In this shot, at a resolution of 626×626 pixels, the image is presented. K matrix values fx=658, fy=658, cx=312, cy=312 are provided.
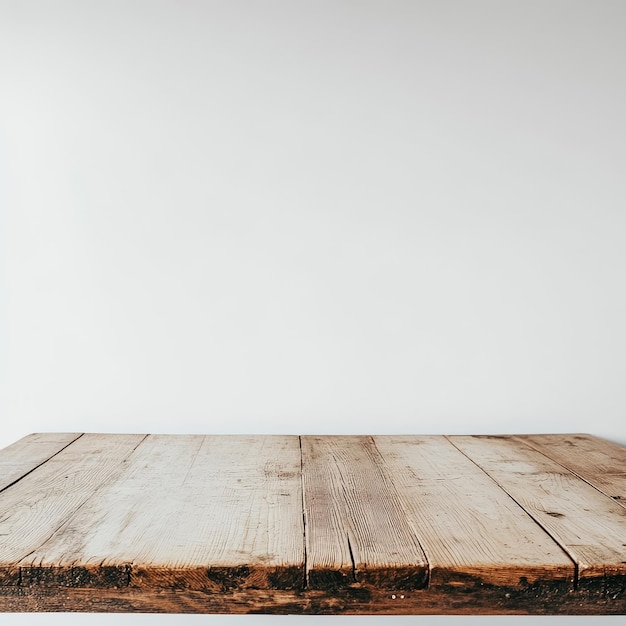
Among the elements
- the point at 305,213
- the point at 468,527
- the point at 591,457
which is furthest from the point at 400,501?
the point at 305,213

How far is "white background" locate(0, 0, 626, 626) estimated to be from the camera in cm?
148

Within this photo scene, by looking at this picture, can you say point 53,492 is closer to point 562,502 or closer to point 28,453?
point 28,453

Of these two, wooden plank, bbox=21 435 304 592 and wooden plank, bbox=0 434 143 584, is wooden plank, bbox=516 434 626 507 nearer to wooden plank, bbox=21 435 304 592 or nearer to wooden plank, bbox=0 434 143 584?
wooden plank, bbox=21 435 304 592

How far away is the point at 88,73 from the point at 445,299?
37.7 inches

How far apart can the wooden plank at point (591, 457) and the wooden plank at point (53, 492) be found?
862mm

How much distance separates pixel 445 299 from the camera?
1.54 meters

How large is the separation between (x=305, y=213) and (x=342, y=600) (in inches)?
35.5

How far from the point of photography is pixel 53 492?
3.57 ft

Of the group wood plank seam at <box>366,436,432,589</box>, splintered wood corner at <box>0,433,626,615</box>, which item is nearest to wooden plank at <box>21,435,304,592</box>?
splintered wood corner at <box>0,433,626,615</box>

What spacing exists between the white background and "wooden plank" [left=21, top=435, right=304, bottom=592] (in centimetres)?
29

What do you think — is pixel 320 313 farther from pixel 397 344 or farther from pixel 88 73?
pixel 88 73

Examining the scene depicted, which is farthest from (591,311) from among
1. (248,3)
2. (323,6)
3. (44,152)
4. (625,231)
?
(44,152)

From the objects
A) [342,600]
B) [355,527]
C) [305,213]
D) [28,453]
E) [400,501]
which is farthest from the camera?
[305,213]

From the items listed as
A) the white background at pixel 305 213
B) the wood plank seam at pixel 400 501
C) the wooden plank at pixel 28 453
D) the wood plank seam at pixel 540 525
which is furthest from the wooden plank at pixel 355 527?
the wooden plank at pixel 28 453
